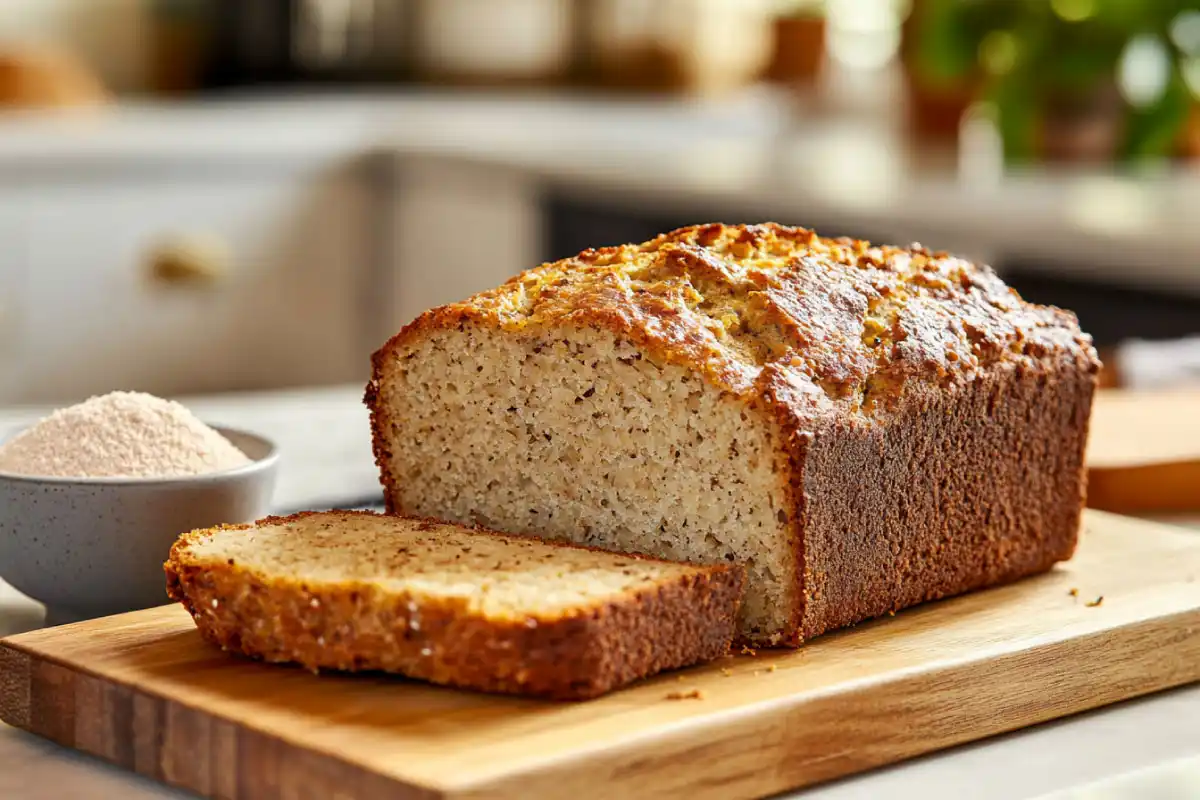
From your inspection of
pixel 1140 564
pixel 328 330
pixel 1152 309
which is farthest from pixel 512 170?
pixel 1140 564

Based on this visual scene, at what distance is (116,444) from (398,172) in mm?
3566

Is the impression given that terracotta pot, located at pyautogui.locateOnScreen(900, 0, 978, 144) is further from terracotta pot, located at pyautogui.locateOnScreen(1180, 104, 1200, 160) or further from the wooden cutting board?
the wooden cutting board

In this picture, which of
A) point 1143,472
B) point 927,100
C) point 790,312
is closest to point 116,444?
point 790,312

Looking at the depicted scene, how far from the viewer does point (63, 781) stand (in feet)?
3.25

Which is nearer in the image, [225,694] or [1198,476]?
[225,694]

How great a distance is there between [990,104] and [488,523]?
3493 millimetres

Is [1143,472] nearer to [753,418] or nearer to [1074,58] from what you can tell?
[753,418]

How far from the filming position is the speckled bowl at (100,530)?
118 cm

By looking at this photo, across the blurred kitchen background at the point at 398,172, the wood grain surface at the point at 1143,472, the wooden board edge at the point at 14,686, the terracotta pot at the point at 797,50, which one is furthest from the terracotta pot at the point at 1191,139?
the wooden board edge at the point at 14,686

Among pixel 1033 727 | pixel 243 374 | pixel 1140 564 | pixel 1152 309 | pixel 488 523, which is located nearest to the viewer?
pixel 1033 727

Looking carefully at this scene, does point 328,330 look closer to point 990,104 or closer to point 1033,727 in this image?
point 990,104

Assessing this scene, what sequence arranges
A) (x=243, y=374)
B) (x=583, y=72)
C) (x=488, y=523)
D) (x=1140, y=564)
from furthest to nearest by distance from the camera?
(x=583, y=72) < (x=243, y=374) < (x=1140, y=564) < (x=488, y=523)

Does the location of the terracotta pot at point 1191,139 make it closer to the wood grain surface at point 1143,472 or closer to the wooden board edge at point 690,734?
the wood grain surface at point 1143,472

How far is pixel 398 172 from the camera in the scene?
4730mm
